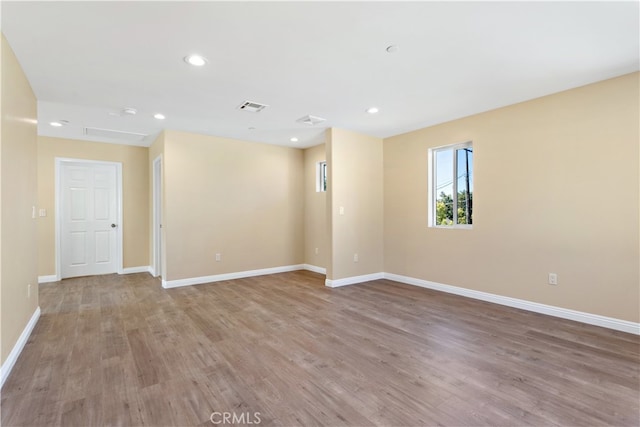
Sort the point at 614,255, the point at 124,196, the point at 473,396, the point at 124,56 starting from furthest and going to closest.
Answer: the point at 124,196, the point at 614,255, the point at 124,56, the point at 473,396

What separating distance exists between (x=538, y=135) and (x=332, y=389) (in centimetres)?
351

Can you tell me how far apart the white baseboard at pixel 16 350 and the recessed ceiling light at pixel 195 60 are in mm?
2607

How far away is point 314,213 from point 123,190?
3.66 meters

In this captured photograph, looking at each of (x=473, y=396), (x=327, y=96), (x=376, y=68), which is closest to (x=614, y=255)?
(x=473, y=396)

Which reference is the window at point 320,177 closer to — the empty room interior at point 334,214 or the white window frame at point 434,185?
the empty room interior at point 334,214

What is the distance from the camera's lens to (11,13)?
6.48 ft

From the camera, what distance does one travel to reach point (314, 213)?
6129 mm

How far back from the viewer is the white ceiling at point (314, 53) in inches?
78.8

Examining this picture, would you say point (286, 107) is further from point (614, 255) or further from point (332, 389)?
point (614, 255)

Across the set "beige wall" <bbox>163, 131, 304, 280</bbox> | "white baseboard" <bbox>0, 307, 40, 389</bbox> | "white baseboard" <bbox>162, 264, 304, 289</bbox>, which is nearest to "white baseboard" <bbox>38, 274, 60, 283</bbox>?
"white baseboard" <bbox>162, 264, 304, 289</bbox>

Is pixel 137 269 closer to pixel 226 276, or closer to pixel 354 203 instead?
pixel 226 276

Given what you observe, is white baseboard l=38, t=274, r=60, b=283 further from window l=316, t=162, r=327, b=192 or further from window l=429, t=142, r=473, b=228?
window l=429, t=142, r=473, b=228

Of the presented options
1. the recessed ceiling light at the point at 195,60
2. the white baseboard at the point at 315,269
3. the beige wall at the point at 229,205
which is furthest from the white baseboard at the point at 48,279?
the recessed ceiling light at the point at 195,60

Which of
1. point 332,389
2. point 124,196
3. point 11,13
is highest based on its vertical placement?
point 11,13
